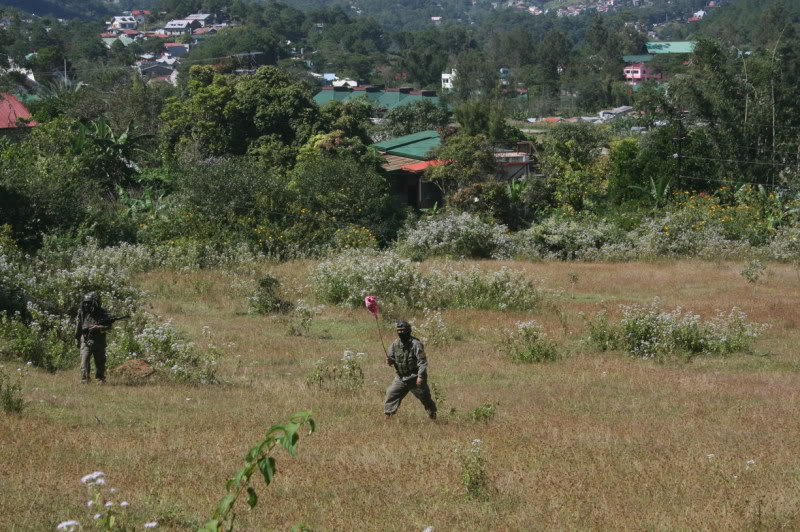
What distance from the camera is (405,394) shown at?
39.6 ft

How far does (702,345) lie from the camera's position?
727 inches

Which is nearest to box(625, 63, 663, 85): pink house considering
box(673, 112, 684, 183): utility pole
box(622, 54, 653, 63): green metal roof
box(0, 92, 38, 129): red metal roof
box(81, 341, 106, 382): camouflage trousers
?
box(622, 54, 653, 63): green metal roof

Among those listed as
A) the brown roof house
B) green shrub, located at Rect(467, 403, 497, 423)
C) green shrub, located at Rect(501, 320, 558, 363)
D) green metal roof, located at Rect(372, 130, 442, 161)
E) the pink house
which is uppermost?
green shrub, located at Rect(467, 403, 497, 423)

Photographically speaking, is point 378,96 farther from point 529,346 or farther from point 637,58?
point 529,346

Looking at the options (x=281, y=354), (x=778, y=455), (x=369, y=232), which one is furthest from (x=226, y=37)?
(x=778, y=455)

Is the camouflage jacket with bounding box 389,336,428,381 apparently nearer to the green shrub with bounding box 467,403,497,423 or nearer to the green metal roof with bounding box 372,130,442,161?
the green shrub with bounding box 467,403,497,423

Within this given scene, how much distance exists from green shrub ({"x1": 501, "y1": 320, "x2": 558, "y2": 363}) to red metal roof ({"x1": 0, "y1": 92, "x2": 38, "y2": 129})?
121ft

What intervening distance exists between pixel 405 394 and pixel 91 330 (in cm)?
448

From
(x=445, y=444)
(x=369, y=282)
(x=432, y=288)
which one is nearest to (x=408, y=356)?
(x=445, y=444)

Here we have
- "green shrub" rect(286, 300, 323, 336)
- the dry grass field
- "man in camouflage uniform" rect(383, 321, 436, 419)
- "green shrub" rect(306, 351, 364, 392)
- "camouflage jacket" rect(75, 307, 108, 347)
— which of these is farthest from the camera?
"green shrub" rect(286, 300, 323, 336)

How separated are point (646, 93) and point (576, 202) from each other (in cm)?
717

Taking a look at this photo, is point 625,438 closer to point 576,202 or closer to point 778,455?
point 778,455

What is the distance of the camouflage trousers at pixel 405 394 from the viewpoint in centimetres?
1180

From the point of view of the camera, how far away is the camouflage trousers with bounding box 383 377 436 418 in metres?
11.8
